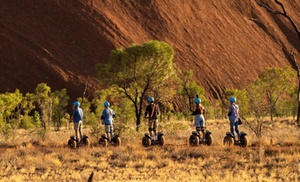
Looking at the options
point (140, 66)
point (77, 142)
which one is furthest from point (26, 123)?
point (77, 142)

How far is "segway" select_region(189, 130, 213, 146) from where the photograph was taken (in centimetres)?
1677

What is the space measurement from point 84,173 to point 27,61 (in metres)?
54.2

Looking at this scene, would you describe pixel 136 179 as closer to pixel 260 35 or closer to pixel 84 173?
pixel 84 173

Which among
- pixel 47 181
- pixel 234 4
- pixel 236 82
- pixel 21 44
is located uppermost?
pixel 234 4

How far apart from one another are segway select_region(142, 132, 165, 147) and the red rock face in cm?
4503

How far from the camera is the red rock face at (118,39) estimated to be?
63.6 m

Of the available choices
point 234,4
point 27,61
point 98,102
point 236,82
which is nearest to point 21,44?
point 27,61

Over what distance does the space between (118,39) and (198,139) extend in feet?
178

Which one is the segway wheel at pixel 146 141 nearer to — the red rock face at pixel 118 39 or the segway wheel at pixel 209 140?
the segway wheel at pixel 209 140

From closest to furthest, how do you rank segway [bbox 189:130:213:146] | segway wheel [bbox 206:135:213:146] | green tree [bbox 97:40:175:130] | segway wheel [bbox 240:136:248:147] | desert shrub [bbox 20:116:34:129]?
segway wheel [bbox 240:136:248:147] < segway [bbox 189:130:213:146] < segway wheel [bbox 206:135:213:146] < green tree [bbox 97:40:175:130] < desert shrub [bbox 20:116:34:129]

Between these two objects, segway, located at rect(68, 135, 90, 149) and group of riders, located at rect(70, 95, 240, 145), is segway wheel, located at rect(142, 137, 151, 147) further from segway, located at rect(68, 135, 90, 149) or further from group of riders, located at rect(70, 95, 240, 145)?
segway, located at rect(68, 135, 90, 149)

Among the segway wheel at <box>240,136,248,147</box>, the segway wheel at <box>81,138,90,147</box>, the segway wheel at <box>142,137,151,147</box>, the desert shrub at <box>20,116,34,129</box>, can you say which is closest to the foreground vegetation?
A: the segway wheel at <box>142,137,151,147</box>

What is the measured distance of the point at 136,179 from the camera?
11336mm

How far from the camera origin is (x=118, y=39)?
70.0m
